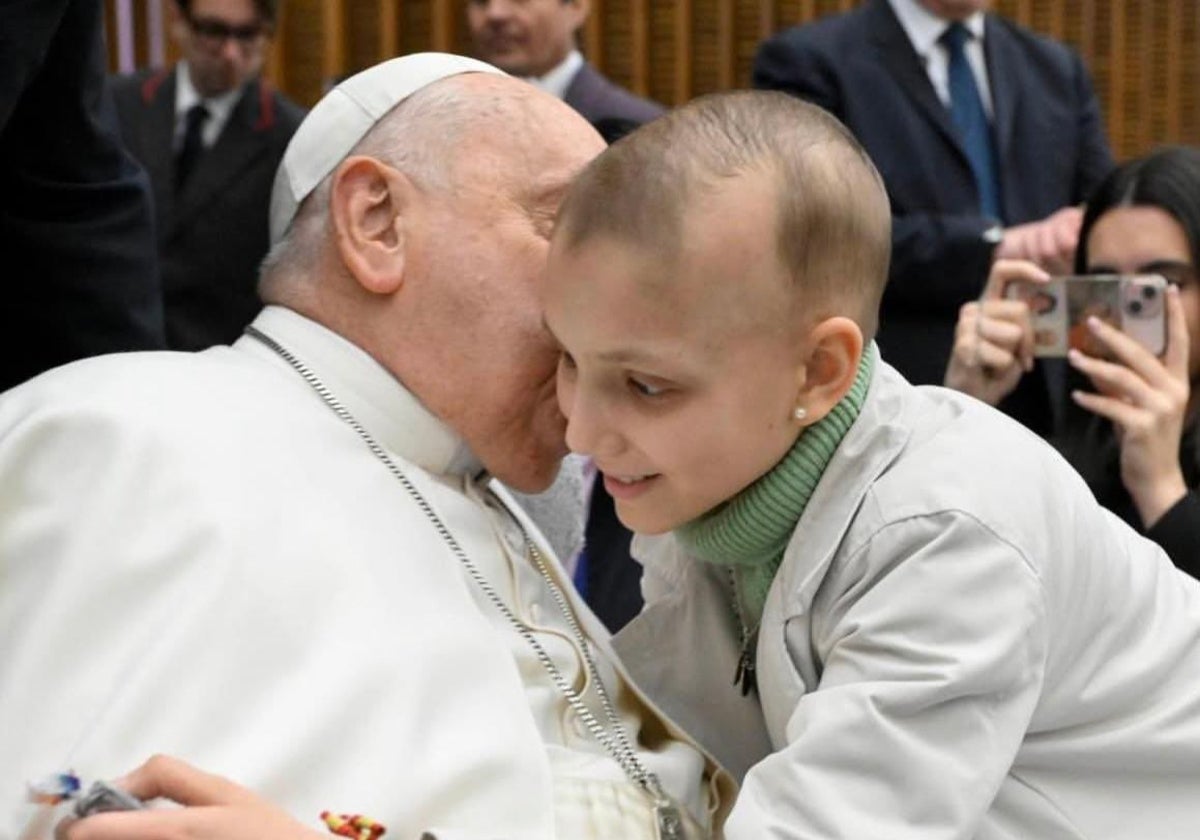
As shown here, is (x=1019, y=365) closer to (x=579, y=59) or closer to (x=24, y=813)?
(x=579, y=59)

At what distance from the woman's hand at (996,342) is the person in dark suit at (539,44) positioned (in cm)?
143

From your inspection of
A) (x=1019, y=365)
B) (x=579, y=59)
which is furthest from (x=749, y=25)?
(x=1019, y=365)

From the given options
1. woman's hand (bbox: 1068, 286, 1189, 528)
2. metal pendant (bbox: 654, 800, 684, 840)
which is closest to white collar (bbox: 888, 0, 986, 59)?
woman's hand (bbox: 1068, 286, 1189, 528)

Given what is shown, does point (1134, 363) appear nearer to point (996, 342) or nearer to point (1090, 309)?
point (1090, 309)

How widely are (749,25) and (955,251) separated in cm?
249

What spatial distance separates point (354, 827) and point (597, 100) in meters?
3.04

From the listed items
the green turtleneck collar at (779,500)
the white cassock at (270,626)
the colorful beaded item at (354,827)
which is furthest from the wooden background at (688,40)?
the colorful beaded item at (354,827)

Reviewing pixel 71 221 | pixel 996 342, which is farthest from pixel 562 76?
pixel 71 221

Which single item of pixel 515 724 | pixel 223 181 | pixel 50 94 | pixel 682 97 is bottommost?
pixel 682 97

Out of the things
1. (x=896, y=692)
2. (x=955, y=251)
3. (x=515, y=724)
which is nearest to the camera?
(x=896, y=692)

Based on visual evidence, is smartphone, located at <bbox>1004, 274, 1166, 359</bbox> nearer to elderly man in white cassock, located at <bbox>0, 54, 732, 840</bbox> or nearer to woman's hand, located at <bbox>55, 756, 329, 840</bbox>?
elderly man in white cassock, located at <bbox>0, 54, 732, 840</bbox>

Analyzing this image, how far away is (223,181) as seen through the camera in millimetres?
4520

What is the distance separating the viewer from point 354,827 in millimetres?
1586

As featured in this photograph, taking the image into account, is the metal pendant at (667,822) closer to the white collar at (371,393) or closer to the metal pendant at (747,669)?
the metal pendant at (747,669)
